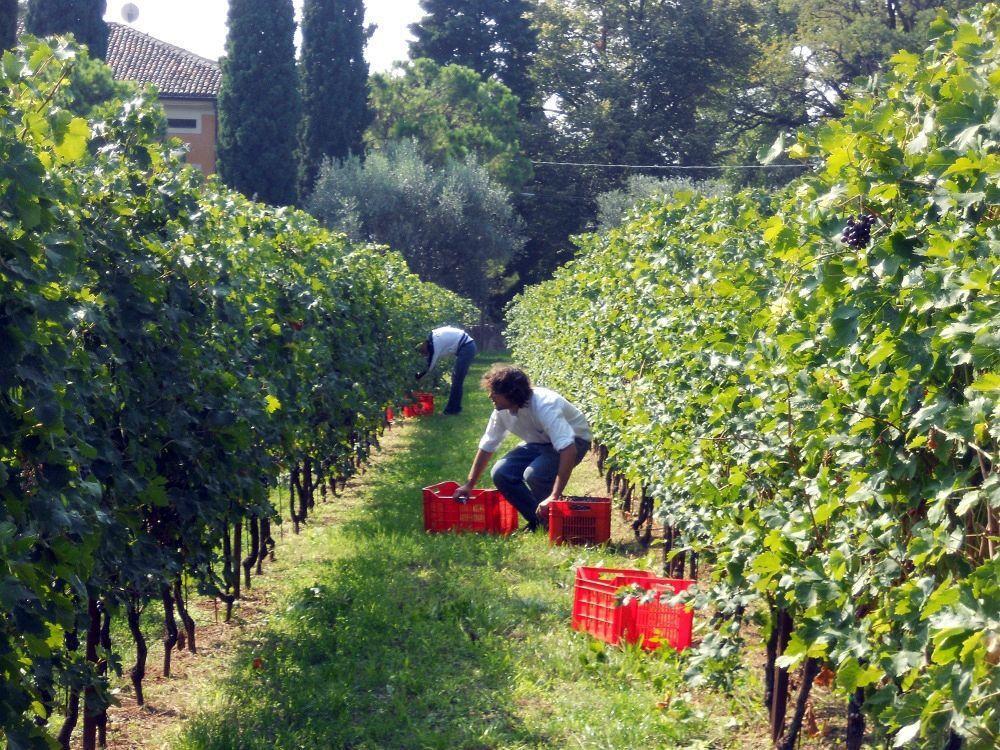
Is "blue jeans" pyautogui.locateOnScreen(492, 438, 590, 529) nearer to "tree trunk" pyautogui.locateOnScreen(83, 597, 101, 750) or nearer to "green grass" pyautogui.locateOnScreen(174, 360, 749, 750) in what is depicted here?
"green grass" pyautogui.locateOnScreen(174, 360, 749, 750)

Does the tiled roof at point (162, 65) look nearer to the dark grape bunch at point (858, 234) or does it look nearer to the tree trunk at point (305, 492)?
the tree trunk at point (305, 492)

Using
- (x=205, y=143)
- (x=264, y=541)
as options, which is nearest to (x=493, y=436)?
(x=264, y=541)

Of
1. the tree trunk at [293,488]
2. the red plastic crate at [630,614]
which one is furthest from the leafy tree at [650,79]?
the red plastic crate at [630,614]

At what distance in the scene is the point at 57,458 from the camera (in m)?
3.03

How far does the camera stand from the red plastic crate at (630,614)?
5.30 metres

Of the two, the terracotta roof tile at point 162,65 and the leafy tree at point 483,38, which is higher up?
the leafy tree at point 483,38

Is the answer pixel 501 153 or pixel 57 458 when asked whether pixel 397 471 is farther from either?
pixel 501 153

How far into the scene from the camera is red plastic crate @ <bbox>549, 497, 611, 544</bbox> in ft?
24.7

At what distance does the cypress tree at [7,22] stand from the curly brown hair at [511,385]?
13.3 metres

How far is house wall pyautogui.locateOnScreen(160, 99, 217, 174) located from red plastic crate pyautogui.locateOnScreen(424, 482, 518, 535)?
3289 cm

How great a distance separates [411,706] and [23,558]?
2.57 meters

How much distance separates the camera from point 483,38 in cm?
4934

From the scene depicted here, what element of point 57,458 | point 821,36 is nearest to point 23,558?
point 57,458

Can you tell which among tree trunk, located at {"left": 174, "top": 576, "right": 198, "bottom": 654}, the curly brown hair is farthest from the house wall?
tree trunk, located at {"left": 174, "top": 576, "right": 198, "bottom": 654}
